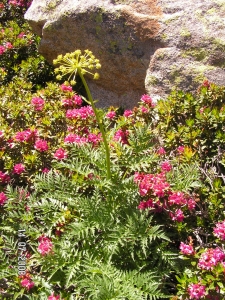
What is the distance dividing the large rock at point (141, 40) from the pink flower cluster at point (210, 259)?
175 centimetres

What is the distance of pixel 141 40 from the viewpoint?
4.00m

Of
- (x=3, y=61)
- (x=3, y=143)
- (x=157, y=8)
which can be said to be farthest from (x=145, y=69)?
(x=3, y=61)

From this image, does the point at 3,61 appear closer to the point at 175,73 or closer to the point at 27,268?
the point at 175,73

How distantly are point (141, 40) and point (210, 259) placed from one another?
2361mm

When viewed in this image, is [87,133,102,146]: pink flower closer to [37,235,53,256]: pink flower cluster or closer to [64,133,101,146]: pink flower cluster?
[64,133,101,146]: pink flower cluster

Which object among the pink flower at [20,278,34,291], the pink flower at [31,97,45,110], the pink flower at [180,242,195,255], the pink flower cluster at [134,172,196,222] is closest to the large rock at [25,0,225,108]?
the pink flower at [31,97,45,110]

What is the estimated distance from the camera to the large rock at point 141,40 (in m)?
3.72

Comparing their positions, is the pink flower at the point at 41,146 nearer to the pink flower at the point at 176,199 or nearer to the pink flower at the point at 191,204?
the pink flower at the point at 176,199

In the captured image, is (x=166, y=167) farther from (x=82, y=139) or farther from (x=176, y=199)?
(x=82, y=139)

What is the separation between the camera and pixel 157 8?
13.0 feet

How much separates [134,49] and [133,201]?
1859mm

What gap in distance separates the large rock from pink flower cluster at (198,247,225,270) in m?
1.75

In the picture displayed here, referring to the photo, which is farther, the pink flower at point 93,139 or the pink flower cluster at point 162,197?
the pink flower at point 93,139

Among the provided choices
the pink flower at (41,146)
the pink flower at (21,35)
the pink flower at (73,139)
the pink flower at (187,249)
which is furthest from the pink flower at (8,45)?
the pink flower at (187,249)
